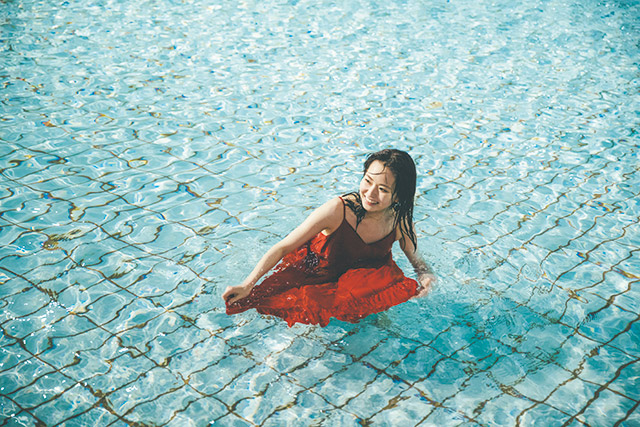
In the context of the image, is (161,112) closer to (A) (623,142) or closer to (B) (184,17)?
(B) (184,17)

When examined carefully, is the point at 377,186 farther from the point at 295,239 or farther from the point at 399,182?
the point at 295,239

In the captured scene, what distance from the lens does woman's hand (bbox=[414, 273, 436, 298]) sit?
3057mm

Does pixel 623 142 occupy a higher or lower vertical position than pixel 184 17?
lower

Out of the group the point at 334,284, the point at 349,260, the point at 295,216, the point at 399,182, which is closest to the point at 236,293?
the point at 334,284

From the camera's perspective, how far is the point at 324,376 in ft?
9.30

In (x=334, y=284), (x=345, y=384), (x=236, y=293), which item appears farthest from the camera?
(x=334, y=284)

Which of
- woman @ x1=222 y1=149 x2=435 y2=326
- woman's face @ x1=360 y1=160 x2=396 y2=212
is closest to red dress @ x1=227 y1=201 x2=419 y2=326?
woman @ x1=222 y1=149 x2=435 y2=326

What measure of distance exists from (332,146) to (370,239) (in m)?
2.38

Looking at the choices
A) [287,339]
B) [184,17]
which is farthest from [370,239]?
[184,17]

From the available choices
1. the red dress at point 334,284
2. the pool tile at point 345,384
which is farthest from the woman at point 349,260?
the pool tile at point 345,384

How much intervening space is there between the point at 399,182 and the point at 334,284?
67 cm

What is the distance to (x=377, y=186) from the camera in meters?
2.81

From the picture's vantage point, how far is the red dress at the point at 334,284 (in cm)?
285

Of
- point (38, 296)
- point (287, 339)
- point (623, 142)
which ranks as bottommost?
point (623, 142)
